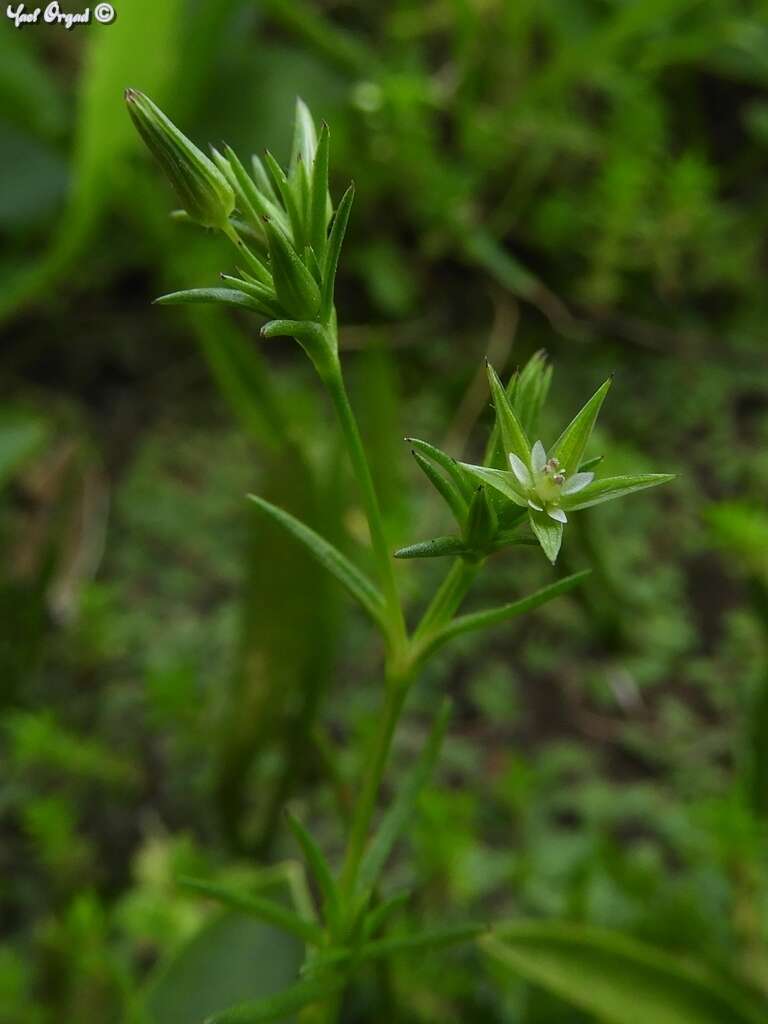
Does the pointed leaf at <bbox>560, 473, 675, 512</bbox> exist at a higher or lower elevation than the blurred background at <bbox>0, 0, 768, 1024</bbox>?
higher

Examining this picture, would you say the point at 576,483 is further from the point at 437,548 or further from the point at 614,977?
the point at 614,977

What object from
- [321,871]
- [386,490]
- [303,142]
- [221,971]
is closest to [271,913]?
[321,871]

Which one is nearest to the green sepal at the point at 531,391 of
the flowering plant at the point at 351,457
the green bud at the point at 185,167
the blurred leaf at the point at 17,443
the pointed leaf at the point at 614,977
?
the flowering plant at the point at 351,457

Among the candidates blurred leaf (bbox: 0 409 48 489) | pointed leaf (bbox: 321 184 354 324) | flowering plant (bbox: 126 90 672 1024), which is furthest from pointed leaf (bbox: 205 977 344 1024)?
blurred leaf (bbox: 0 409 48 489)

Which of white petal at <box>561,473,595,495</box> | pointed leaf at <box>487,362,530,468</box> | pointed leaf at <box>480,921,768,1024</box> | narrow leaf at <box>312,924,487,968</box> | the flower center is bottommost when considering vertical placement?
pointed leaf at <box>480,921,768,1024</box>

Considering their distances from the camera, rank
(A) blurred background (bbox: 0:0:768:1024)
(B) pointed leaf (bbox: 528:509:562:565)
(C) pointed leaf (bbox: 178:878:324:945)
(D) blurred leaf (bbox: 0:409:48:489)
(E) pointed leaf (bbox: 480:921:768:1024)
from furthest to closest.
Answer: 1. (D) blurred leaf (bbox: 0:409:48:489)
2. (A) blurred background (bbox: 0:0:768:1024)
3. (E) pointed leaf (bbox: 480:921:768:1024)
4. (C) pointed leaf (bbox: 178:878:324:945)
5. (B) pointed leaf (bbox: 528:509:562:565)

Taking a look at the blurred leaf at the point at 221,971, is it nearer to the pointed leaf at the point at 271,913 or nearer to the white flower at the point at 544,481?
the pointed leaf at the point at 271,913

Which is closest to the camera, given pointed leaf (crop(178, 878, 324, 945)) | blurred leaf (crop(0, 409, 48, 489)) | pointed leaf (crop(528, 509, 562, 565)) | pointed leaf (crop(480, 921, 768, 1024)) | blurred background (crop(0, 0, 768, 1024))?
pointed leaf (crop(528, 509, 562, 565))

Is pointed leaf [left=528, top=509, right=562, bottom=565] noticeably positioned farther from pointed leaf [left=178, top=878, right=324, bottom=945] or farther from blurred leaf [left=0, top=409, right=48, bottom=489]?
blurred leaf [left=0, top=409, right=48, bottom=489]
